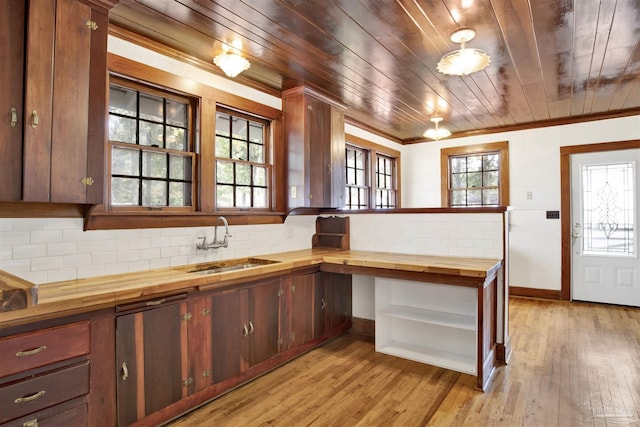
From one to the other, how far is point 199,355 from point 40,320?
0.99 meters

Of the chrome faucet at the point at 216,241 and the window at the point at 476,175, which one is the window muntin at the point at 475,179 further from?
the chrome faucet at the point at 216,241

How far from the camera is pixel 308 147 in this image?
3771 mm

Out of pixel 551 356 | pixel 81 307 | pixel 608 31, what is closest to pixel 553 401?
pixel 551 356

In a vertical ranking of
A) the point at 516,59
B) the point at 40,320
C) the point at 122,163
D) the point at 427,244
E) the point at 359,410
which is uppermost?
the point at 516,59

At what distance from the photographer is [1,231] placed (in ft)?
6.84

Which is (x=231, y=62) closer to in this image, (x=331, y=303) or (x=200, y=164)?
(x=200, y=164)

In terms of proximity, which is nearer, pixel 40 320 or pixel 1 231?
pixel 40 320

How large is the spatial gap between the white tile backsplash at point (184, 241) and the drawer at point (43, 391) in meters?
0.71

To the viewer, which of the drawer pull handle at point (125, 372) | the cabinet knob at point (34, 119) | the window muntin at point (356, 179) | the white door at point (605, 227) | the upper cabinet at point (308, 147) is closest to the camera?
the cabinet knob at point (34, 119)

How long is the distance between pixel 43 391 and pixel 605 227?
6.18 meters

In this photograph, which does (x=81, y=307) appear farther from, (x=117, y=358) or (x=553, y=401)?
(x=553, y=401)

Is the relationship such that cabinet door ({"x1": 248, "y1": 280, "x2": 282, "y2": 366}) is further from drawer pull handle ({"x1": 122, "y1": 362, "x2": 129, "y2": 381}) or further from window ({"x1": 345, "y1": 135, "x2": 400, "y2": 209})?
window ({"x1": 345, "y1": 135, "x2": 400, "y2": 209})

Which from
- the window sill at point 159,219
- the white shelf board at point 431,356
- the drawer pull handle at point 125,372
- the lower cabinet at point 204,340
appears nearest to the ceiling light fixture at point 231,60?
the window sill at point 159,219

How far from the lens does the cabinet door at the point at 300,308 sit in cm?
315
